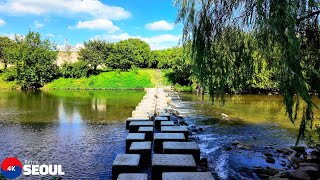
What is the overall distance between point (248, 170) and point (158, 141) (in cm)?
262

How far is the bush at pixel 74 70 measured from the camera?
46.7 metres

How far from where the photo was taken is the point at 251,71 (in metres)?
7.44

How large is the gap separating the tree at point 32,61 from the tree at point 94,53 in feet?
14.9

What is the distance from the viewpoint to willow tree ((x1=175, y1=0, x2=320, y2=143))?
201 inches

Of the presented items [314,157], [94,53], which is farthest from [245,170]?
[94,53]

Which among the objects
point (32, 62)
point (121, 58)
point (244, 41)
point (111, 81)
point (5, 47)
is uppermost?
point (5, 47)

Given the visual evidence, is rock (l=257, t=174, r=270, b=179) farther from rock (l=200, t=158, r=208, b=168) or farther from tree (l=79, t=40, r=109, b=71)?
tree (l=79, t=40, r=109, b=71)

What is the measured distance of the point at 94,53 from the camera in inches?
1913

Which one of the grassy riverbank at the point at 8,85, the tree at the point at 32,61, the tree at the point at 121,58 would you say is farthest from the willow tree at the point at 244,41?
the tree at the point at 121,58

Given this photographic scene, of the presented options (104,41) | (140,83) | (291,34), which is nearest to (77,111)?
(291,34)

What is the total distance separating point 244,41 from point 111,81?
40112mm

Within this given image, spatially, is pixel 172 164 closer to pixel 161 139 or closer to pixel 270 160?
pixel 161 139

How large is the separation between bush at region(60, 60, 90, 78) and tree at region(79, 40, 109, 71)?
1.31 m

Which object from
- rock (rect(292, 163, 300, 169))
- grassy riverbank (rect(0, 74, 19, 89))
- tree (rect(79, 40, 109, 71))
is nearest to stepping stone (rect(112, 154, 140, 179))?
rock (rect(292, 163, 300, 169))
